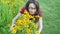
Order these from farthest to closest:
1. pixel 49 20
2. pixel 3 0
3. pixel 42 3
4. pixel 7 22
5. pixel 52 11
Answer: pixel 42 3, pixel 52 11, pixel 49 20, pixel 3 0, pixel 7 22

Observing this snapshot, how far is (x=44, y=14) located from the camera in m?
6.78

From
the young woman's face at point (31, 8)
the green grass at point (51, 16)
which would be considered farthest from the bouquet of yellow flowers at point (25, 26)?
the green grass at point (51, 16)

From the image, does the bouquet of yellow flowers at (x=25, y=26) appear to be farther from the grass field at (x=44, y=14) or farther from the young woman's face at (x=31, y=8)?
the young woman's face at (x=31, y=8)

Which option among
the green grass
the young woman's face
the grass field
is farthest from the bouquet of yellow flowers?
the green grass

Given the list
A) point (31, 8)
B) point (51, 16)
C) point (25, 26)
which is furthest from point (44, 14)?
point (25, 26)

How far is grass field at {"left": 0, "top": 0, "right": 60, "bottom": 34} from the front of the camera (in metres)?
3.85

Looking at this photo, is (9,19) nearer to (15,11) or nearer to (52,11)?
(15,11)

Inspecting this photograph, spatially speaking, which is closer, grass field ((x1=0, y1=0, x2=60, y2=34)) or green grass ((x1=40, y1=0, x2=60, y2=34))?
grass field ((x1=0, y1=0, x2=60, y2=34))

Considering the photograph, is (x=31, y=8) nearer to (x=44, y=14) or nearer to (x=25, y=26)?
(x=25, y=26)

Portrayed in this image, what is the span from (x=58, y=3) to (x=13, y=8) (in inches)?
138

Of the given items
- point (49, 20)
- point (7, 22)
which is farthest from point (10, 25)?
point (49, 20)

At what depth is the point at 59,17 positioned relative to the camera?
6.66 meters

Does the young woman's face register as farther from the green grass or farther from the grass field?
the green grass

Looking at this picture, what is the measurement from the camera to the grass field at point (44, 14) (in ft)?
12.6
